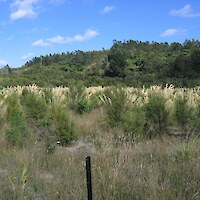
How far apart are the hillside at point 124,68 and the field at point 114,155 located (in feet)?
93.8

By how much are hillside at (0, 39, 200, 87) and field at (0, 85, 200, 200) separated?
28.6m

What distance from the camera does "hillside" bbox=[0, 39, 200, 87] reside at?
51.6 m

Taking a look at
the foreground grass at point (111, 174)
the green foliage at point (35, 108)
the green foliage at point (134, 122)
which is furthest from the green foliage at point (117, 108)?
the foreground grass at point (111, 174)

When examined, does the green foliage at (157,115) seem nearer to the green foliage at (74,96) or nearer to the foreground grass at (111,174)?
the foreground grass at (111,174)

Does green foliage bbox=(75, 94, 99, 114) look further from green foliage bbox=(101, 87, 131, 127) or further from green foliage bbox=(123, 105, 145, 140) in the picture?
green foliage bbox=(123, 105, 145, 140)

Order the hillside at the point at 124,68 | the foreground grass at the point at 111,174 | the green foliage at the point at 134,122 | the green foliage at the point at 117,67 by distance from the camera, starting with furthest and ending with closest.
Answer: the green foliage at the point at 117,67, the hillside at the point at 124,68, the green foliage at the point at 134,122, the foreground grass at the point at 111,174

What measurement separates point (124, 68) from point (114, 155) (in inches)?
2753

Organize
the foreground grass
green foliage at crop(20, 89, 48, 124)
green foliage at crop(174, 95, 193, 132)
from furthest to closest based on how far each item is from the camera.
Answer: green foliage at crop(20, 89, 48, 124)
green foliage at crop(174, 95, 193, 132)
the foreground grass

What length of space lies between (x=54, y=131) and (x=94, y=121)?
3.13 m

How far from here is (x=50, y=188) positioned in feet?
18.4

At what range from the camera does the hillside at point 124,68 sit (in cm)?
5160

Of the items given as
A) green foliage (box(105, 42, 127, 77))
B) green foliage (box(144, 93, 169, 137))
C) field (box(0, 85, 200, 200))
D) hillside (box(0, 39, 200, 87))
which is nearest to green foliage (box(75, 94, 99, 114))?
field (box(0, 85, 200, 200))

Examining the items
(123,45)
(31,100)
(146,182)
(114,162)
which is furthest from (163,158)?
(123,45)

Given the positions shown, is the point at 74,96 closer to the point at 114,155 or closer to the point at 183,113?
the point at 183,113
